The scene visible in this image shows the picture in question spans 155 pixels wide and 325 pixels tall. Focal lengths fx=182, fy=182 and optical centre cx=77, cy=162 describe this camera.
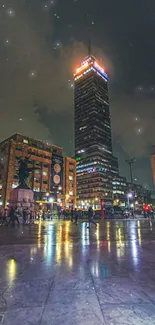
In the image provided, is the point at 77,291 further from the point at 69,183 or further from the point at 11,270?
the point at 69,183

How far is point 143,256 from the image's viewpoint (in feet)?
18.2

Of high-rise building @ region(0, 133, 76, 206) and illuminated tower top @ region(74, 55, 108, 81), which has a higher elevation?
illuminated tower top @ region(74, 55, 108, 81)

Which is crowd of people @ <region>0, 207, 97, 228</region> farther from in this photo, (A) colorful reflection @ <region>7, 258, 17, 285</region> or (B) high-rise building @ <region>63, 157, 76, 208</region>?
(B) high-rise building @ <region>63, 157, 76, 208</region>

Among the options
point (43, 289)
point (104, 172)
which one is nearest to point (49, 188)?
point (104, 172)

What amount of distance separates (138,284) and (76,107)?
18257 centimetres

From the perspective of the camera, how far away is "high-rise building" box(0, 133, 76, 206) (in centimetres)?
6844

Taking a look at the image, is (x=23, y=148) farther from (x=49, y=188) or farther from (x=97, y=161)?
(x=97, y=161)

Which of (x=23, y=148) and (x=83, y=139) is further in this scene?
(x=83, y=139)

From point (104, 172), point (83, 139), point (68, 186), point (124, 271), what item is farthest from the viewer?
point (83, 139)

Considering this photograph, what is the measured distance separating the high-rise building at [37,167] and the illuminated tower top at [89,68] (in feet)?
413

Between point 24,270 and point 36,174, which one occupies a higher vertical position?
point 36,174

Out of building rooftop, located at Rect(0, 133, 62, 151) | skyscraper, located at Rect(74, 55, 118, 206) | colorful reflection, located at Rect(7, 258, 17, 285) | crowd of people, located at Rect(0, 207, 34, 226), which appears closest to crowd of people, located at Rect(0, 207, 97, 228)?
crowd of people, located at Rect(0, 207, 34, 226)

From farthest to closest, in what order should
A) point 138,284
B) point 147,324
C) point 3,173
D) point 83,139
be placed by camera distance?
1. point 83,139
2. point 3,173
3. point 138,284
4. point 147,324

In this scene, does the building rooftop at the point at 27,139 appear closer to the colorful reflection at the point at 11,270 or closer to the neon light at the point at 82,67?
the colorful reflection at the point at 11,270
